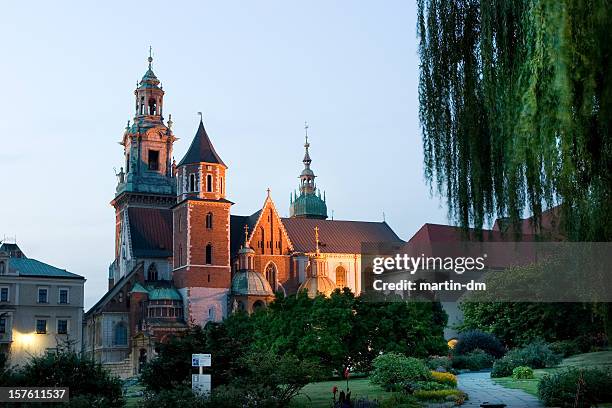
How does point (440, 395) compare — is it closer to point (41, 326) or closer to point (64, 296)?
point (41, 326)

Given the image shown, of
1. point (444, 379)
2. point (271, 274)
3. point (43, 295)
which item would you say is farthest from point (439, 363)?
point (271, 274)

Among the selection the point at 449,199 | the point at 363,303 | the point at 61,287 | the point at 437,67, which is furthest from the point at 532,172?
the point at 61,287

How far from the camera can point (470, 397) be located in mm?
28234

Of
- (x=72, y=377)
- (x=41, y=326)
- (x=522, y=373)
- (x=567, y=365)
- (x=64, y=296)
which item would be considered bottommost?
(x=522, y=373)

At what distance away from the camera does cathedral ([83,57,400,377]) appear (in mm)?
71062

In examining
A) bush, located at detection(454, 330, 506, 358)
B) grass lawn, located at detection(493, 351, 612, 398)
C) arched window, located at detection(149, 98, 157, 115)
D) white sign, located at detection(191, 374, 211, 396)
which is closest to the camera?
white sign, located at detection(191, 374, 211, 396)

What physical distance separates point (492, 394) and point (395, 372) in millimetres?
3512

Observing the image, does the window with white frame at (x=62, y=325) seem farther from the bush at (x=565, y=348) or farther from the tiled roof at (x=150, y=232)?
the bush at (x=565, y=348)

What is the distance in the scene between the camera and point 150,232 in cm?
7894

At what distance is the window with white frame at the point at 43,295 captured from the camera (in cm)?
6350

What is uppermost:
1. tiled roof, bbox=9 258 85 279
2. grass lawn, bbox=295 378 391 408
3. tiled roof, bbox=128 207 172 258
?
tiled roof, bbox=128 207 172 258

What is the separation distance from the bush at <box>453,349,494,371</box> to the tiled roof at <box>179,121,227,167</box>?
115 feet

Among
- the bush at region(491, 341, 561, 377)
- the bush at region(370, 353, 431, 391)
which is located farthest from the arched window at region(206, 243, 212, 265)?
the bush at region(370, 353, 431, 391)

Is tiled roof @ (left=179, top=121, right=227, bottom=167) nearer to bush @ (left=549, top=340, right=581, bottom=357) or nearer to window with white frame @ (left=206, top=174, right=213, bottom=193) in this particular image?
window with white frame @ (left=206, top=174, right=213, bottom=193)
